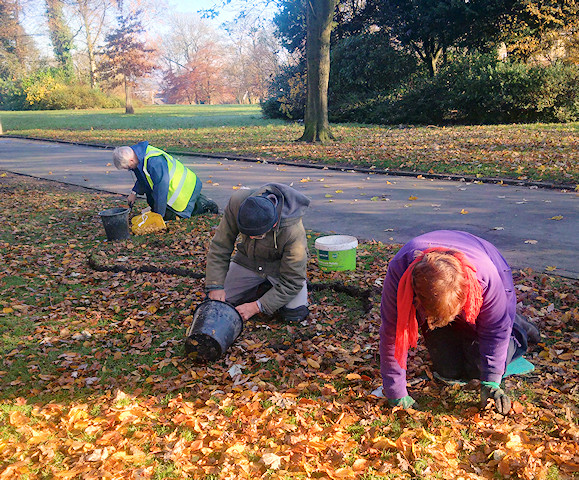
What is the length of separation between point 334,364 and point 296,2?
23.9m

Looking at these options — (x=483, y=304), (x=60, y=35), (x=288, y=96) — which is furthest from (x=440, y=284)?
(x=60, y=35)

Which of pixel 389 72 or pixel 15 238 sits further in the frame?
pixel 389 72

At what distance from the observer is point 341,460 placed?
8.98 feet

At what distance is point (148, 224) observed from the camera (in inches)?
270

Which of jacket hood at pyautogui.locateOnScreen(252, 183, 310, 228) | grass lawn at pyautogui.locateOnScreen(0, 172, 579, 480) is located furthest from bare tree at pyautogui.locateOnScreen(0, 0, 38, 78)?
jacket hood at pyautogui.locateOnScreen(252, 183, 310, 228)

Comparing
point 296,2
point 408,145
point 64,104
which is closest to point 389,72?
point 296,2

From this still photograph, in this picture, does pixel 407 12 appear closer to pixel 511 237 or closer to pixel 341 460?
pixel 511 237

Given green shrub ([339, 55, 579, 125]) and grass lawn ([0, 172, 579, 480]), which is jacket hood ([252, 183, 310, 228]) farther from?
green shrub ([339, 55, 579, 125])

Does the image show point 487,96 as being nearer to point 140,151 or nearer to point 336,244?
point 140,151

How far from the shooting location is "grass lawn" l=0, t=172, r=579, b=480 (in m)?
2.72

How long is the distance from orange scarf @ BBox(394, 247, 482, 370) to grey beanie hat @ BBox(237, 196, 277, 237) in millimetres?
1265

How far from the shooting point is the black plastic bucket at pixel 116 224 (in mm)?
6469

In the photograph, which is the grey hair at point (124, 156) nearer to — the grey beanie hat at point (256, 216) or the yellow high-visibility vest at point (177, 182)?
the yellow high-visibility vest at point (177, 182)

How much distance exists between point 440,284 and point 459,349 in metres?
1.13
